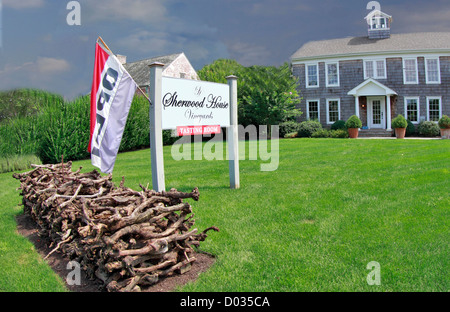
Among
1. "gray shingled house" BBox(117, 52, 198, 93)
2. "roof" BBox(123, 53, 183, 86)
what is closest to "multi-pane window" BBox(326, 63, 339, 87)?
"gray shingled house" BBox(117, 52, 198, 93)

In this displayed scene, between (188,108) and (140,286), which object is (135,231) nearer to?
(140,286)

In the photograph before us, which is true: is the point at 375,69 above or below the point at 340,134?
above

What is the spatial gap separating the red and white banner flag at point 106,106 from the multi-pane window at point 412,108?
87.0 feet

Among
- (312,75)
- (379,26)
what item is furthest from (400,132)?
(379,26)

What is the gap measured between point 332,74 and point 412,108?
21.2 feet

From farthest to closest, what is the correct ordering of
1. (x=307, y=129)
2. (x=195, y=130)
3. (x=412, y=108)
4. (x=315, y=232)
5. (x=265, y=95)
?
(x=412, y=108) → (x=265, y=95) → (x=307, y=129) → (x=195, y=130) → (x=315, y=232)

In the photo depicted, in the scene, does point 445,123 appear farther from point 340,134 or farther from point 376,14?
point 376,14

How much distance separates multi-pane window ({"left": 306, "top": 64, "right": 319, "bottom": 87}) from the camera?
2914cm

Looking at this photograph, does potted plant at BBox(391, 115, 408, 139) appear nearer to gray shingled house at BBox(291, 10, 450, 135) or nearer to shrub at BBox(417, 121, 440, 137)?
gray shingled house at BBox(291, 10, 450, 135)

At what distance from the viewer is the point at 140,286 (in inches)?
147

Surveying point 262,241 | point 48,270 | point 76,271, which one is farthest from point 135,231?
point 262,241

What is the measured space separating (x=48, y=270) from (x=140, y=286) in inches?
55.0

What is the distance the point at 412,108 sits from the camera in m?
27.7

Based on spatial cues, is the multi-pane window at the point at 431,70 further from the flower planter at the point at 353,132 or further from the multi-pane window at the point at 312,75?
the flower planter at the point at 353,132
